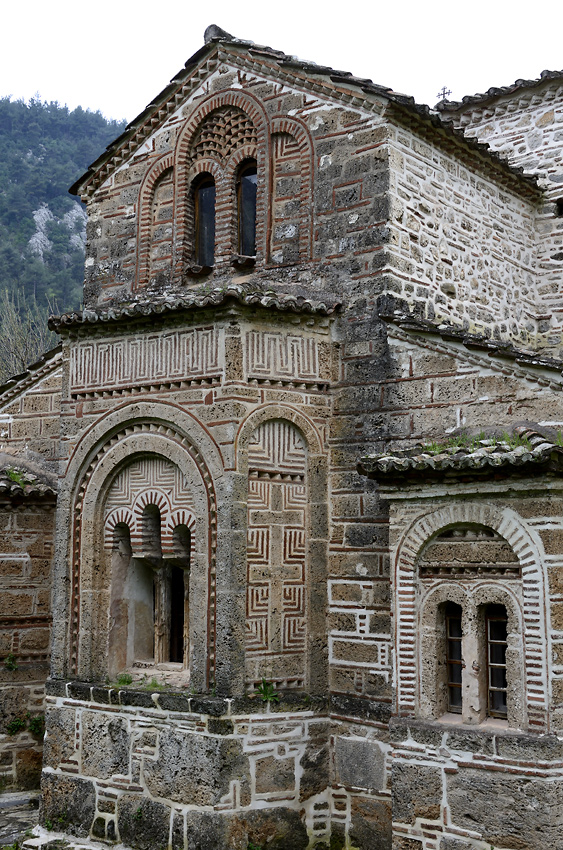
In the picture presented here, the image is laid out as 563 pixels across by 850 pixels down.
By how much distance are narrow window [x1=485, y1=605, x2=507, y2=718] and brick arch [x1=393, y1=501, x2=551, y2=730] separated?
1.07 ft

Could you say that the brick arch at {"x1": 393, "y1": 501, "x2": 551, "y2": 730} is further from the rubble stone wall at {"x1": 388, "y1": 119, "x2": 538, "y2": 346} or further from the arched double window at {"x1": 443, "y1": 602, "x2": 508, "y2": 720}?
the rubble stone wall at {"x1": 388, "y1": 119, "x2": 538, "y2": 346}

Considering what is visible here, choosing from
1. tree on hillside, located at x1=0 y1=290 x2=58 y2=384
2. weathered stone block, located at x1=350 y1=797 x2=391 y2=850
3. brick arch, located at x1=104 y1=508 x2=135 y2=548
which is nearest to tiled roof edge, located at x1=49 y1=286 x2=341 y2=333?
brick arch, located at x1=104 y1=508 x2=135 y2=548

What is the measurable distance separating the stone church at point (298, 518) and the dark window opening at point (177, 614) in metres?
0.03

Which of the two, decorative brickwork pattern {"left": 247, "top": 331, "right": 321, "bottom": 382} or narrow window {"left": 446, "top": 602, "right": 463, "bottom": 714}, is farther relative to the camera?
decorative brickwork pattern {"left": 247, "top": 331, "right": 321, "bottom": 382}

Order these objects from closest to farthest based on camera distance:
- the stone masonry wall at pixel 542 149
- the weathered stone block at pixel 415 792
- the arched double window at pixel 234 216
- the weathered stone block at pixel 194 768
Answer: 1. the weathered stone block at pixel 415 792
2. the weathered stone block at pixel 194 768
3. the arched double window at pixel 234 216
4. the stone masonry wall at pixel 542 149

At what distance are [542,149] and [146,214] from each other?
5.28 metres

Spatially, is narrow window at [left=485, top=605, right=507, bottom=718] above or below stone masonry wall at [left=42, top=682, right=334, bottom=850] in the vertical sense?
above

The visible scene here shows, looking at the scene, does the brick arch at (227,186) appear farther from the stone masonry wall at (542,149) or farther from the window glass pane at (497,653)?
the window glass pane at (497,653)

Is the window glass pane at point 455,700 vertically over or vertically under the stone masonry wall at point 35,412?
under

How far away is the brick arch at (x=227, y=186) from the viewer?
944 cm

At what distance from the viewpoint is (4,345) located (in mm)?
27016

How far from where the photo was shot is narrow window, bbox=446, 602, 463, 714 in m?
7.25

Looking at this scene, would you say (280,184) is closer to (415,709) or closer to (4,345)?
(415,709)

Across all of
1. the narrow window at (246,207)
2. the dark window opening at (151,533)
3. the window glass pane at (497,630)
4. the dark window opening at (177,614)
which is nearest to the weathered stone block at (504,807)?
the window glass pane at (497,630)
